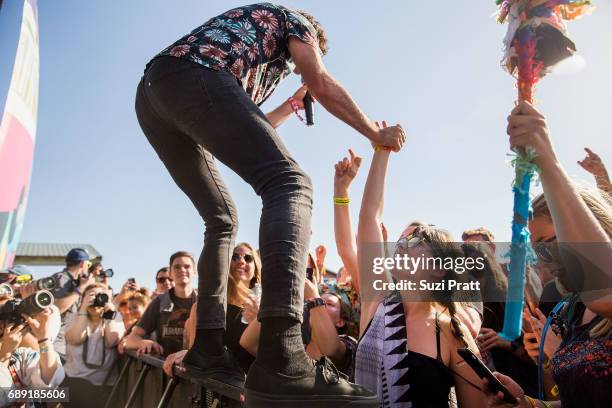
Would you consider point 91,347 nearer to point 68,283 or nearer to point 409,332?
point 68,283

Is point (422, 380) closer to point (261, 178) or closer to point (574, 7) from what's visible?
point (261, 178)

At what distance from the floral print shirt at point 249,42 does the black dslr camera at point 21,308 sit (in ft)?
10.5

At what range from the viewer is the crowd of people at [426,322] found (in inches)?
59.3

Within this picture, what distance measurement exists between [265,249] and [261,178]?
26 centimetres

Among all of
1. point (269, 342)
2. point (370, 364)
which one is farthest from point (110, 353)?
point (269, 342)

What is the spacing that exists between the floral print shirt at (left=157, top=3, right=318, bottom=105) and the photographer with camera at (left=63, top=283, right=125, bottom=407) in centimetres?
425

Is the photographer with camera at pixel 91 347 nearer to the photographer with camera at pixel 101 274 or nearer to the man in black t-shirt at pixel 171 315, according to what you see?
the man in black t-shirt at pixel 171 315

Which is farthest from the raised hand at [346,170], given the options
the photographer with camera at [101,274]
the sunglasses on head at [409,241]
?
the photographer with camera at [101,274]

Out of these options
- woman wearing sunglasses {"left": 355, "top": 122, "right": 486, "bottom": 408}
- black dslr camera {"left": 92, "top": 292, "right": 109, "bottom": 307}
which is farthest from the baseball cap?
woman wearing sunglasses {"left": 355, "top": 122, "right": 486, "bottom": 408}

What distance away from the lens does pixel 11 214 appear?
38.3ft

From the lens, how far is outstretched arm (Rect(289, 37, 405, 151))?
6.28 feet

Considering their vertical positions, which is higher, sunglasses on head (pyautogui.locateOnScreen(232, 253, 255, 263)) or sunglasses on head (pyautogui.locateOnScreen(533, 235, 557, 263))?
sunglasses on head (pyautogui.locateOnScreen(232, 253, 255, 263))

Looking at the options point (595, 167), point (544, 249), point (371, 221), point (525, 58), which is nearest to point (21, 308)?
point (371, 221)

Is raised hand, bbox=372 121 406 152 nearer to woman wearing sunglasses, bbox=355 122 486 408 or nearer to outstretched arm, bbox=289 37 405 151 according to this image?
outstretched arm, bbox=289 37 405 151
